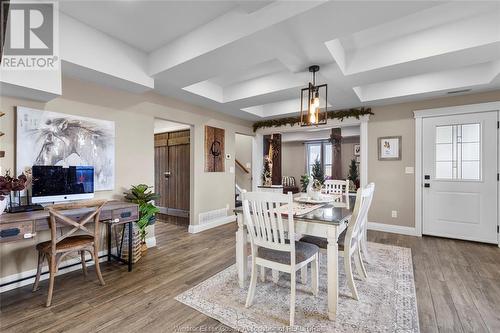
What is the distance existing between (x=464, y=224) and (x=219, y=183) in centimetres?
424

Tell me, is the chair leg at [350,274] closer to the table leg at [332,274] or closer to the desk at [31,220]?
the table leg at [332,274]

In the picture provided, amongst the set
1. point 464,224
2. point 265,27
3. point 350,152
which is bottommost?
point 464,224

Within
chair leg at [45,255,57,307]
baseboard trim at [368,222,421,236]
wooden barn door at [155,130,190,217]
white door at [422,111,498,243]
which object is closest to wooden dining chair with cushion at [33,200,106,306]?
chair leg at [45,255,57,307]

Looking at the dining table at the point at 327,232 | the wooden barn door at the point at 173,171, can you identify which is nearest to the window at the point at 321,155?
the wooden barn door at the point at 173,171

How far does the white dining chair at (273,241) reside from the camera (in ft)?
6.17

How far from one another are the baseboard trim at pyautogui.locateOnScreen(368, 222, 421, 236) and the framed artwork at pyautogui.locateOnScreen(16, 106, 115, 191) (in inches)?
174

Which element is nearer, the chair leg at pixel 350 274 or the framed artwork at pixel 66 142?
the chair leg at pixel 350 274

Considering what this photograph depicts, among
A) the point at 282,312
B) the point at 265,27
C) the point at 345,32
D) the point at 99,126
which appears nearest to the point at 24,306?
the point at 99,126

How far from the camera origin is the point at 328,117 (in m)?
4.97

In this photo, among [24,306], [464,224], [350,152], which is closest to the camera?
[24,306]

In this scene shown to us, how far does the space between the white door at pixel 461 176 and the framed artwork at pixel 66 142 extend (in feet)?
16.3

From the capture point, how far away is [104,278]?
2.62 metres

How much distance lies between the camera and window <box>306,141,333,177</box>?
9.05 m

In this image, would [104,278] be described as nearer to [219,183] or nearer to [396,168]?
[219,183]
